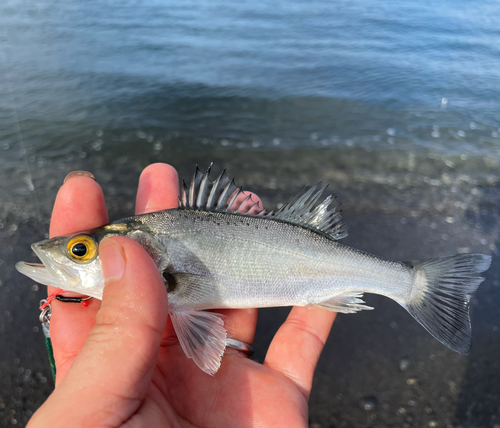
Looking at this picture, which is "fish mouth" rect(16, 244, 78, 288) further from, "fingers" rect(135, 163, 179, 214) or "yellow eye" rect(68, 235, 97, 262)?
"fingers" rect(135, 163, 179, 214)

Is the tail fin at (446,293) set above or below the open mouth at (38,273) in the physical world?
below

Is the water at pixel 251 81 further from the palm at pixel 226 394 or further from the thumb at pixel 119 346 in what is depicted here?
the thumb at pixel 119 346

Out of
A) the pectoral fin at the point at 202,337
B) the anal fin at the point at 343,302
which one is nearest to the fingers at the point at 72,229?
the pectoral fin at the point at 202,337

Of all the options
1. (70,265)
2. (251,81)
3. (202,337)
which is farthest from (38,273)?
(251,81)

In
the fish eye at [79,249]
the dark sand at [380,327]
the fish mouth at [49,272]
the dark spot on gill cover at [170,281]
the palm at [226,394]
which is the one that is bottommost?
the dark sand at [380,327]

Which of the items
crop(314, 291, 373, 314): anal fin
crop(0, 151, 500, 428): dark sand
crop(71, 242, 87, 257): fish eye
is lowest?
crop(0, 151, 500, 428): dark sand

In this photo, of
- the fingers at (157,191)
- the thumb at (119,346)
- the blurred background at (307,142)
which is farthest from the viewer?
the fingers at (157,191)

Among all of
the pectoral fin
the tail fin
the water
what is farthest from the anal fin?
the water
